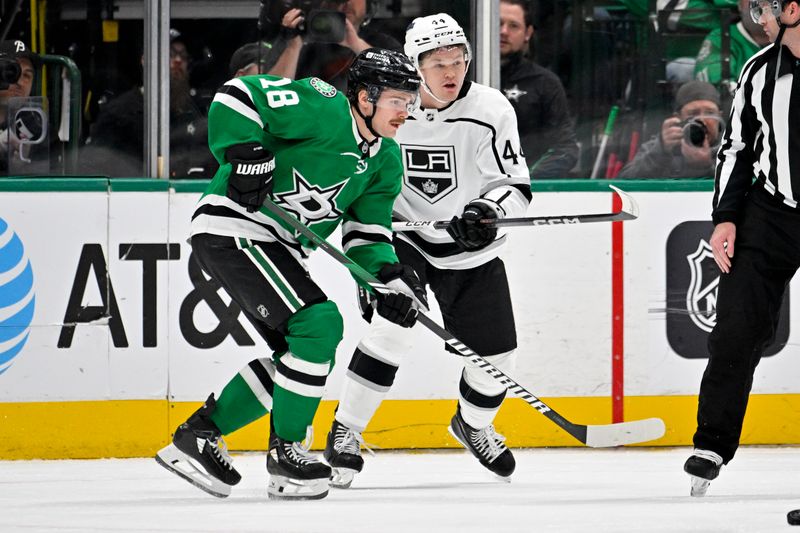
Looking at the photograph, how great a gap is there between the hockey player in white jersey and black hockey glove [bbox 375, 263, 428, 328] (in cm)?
23

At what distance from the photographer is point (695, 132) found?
181 inches

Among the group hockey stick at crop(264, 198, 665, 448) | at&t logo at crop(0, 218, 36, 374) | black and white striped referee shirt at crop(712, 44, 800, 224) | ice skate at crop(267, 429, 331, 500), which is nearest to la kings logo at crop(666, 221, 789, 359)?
hockey stick at crop(264, 198, 665, 448)

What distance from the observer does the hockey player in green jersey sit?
10.2 feet

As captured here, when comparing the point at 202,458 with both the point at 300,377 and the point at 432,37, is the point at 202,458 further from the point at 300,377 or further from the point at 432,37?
the point at 432,37

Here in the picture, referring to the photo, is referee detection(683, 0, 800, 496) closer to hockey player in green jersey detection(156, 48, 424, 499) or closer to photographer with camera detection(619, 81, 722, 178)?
hockey player in green jersey detection(156, 48, 424, 499)

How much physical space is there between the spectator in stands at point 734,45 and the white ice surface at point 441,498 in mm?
1187

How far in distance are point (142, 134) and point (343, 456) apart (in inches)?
51.6

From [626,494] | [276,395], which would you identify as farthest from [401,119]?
[626,494]

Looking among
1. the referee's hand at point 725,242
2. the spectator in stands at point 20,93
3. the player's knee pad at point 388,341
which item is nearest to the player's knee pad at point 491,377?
the player's knee pad at point 388,341

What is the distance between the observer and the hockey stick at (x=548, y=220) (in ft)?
11.5

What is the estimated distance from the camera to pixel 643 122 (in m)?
4.60

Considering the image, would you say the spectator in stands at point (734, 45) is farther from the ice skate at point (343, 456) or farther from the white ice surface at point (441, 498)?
the ice skate at point (343, 456)

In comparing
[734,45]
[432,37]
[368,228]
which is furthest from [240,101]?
[734,45]

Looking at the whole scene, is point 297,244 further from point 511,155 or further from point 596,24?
point 596,24
